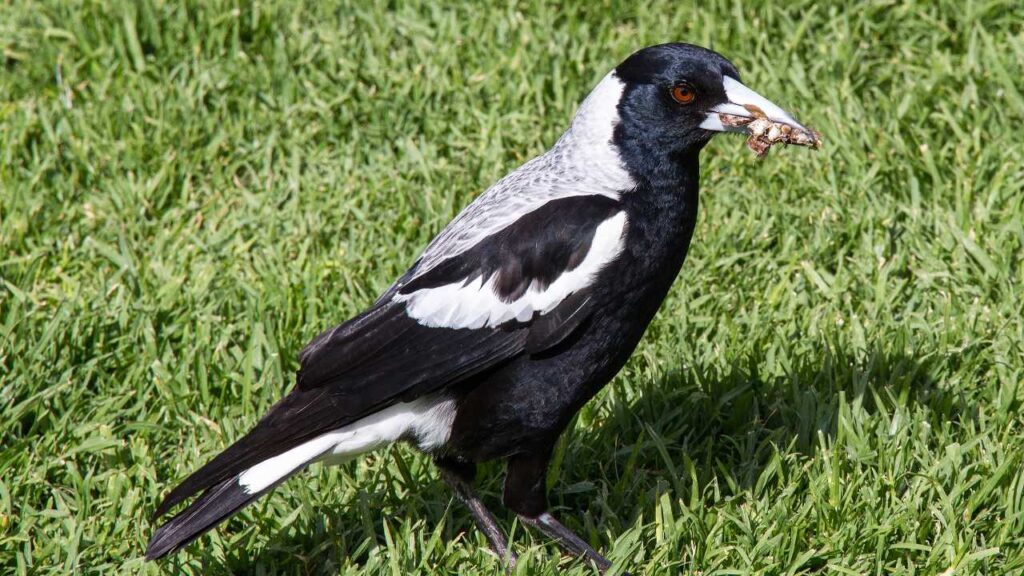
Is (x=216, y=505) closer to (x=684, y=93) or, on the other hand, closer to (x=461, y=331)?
(x=461, y=331)

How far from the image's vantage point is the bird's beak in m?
2.93

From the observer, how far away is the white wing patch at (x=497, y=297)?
285cm

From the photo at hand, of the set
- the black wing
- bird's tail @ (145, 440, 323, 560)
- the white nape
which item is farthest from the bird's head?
bird's tail @ (145, 440, 323, 560)

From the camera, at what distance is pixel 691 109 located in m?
2.96

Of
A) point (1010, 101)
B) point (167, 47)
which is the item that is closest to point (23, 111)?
point (167, 47)

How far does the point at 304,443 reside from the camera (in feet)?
9.59

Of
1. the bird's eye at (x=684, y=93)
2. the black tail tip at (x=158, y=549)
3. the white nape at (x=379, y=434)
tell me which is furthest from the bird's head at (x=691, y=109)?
the black tail tip at (x=158, y=549)

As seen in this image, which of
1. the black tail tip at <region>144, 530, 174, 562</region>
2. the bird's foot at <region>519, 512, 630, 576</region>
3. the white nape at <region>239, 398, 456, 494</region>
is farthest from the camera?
the bird's foot at <region>519, 512, 630, 576</region>

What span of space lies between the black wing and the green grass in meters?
0.37

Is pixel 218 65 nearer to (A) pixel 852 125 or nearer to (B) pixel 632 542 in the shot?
(A) pixel 852 125

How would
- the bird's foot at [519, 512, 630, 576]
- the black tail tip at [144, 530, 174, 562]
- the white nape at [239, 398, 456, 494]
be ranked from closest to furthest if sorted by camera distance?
the black tail tip at [144, 530, 174, 562]
the white nape at [239, 398, 456, 494]
the bird's foot at [519, 512, 630, 576]

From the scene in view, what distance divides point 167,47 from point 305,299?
1562 mm

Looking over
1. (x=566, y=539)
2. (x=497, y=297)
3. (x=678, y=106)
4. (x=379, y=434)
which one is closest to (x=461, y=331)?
(x=497, y=297)

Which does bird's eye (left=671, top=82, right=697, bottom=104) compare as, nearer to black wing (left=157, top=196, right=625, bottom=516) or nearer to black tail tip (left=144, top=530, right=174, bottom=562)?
black wing (left=157, top=196, right=625, bottom=516)
